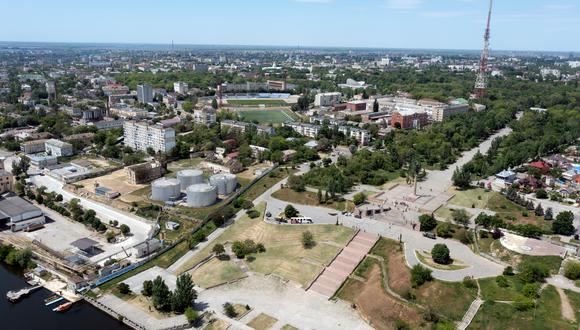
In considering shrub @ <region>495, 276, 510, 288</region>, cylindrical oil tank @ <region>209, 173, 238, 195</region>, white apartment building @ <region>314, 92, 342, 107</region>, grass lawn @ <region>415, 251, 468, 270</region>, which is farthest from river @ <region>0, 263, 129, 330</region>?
white apartment building @ <region>314, 92, 342, 107</region>

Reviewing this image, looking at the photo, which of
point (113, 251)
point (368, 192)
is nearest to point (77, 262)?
point (113, 251)

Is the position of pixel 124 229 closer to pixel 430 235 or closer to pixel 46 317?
pixel 46 317

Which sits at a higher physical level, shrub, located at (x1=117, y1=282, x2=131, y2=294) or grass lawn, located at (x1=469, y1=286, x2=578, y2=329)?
grass lawn, located at (x1=469, y1=286, x2=578, y2=329)

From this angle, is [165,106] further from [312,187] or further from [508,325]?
[508,325]

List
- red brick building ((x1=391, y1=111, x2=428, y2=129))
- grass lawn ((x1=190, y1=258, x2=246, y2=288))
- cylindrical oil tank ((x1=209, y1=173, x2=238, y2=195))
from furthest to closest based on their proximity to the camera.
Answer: red brick building ((x1=391, y1=111, x2=428, y2=129)) → cylindrical oil tank ((x1=209, y1=173, x2=238, y2=195)) → grass lawn ((x1=190, y1=258, x2=246, y2=288))

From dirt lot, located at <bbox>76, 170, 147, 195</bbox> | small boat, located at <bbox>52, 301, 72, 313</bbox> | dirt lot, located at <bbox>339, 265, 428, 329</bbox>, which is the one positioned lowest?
small boat, located at <bbox>52, 301, 72, 313</bbox>

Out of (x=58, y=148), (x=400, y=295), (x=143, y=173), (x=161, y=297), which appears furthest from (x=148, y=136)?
(x=400, y=295)

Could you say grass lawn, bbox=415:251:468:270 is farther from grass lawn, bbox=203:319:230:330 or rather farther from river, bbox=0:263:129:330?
river, bbox=0:263:129:330
